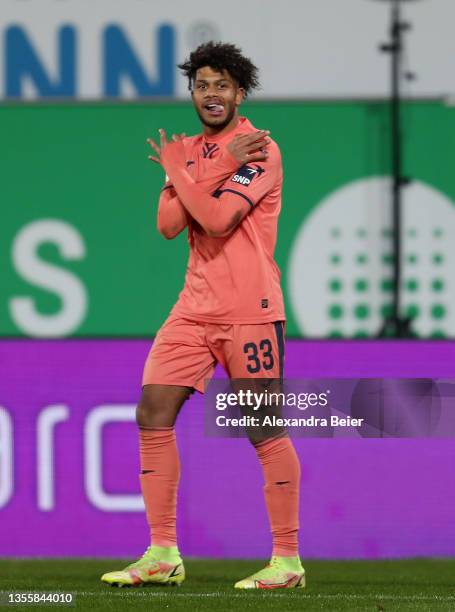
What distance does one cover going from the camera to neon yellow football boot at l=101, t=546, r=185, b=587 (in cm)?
486

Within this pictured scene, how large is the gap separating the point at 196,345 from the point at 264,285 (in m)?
0.27

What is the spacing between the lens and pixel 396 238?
431 inches

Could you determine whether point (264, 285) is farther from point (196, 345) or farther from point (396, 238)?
point (396, 238)

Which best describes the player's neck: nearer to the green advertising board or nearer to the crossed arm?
the crossed arm

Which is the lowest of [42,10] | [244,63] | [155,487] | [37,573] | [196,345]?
[37,573]

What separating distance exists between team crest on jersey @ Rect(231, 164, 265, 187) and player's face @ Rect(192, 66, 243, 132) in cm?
18

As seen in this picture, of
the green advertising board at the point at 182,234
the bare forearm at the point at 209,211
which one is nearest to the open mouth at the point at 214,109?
the bare forearm at the point at 209,211

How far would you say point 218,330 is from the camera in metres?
4.92

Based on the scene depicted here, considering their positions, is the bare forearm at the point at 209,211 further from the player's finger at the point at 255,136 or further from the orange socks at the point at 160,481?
the orange socks at the point at 160,481

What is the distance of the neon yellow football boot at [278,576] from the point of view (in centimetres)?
484

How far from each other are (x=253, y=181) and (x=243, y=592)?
1.22 meters

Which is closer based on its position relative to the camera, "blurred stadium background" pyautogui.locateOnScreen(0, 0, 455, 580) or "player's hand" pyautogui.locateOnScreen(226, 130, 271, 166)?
"player's hand" pyautogui.locateOnScreen(226, 130, 271, 166)

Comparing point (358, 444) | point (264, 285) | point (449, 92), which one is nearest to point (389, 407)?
point (358, 444)

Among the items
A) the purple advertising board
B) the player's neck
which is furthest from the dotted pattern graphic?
the player's neck
